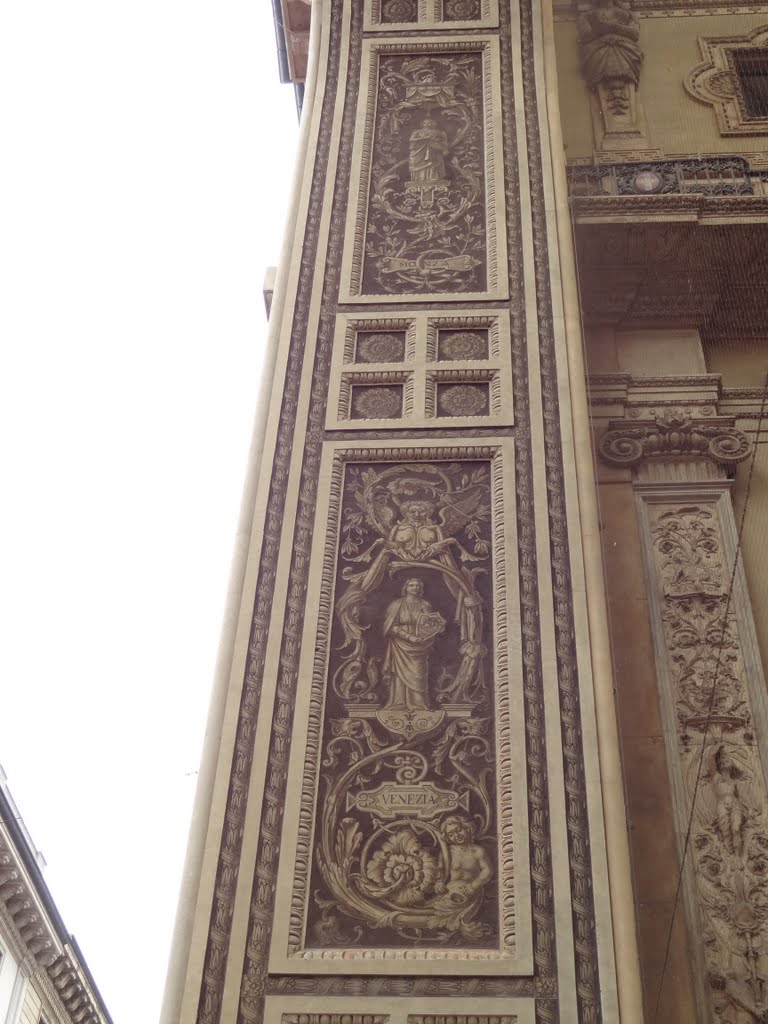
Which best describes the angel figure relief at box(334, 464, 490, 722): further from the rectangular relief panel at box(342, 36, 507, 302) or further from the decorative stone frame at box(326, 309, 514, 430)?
the rectangular relief panel at box(342, 36, 507, 302)

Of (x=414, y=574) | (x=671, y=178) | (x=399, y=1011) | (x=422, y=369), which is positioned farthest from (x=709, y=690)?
(x=671, y=178)

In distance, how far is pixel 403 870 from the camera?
4785 mm

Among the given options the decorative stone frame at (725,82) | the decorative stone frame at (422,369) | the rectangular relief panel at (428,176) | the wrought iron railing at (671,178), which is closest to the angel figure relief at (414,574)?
the decorative stone frame at (422,369)

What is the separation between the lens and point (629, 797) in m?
5.62

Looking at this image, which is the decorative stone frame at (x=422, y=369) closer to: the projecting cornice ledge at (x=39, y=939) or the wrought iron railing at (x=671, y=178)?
the wrought iron railing at (x=671, y=178)

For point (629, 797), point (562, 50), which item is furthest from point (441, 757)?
point (562, 50)

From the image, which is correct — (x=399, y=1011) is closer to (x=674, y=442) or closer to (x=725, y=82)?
(x=674, y=442)

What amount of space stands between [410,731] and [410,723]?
1.3 inches

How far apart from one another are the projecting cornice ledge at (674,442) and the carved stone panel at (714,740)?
0.82ft

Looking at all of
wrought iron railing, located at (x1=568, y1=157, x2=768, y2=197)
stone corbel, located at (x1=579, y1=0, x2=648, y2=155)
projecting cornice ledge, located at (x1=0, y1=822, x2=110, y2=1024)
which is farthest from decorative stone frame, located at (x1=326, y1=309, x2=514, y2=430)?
projecting cornice ledge, located at (x1=0, y1=822, x2=110, y2=1024)

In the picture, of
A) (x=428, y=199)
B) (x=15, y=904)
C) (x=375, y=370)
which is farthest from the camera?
(x=15, y=904)

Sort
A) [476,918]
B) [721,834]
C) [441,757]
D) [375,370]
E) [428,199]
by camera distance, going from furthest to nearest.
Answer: [428,199], [375,370], [721,834], [441,757], [476,918]

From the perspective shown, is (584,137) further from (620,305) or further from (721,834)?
(721,834)

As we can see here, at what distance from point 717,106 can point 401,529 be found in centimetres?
435
